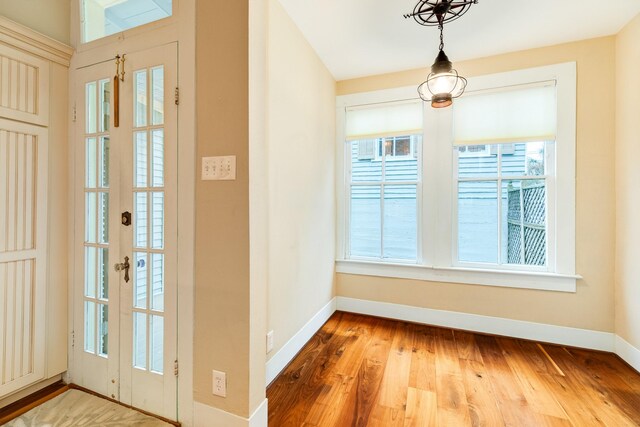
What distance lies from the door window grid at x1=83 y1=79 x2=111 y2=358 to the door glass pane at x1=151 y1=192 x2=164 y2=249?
1.29 ft

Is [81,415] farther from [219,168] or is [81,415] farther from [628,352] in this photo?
[628,352]

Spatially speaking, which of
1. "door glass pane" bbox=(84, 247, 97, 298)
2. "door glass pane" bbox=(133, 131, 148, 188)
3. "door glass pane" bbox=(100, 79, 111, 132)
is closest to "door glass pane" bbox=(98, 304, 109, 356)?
"door glass pane" bbox=(84, 247, 97, 298)

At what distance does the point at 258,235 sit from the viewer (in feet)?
4.65

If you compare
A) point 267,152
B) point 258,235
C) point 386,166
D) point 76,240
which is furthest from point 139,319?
point 386,166

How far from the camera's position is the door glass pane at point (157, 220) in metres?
1.53

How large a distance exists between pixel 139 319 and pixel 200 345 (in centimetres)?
45

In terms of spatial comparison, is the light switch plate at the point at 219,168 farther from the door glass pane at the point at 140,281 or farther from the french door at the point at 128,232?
the door glass pane at the point at 140,281

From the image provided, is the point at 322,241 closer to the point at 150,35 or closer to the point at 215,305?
the point at 215,305

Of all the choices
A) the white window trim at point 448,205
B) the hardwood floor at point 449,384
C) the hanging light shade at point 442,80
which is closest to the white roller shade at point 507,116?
the white window trim at point 448,205

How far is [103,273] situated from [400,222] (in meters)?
2.64

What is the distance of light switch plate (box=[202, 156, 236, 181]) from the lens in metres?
1.37

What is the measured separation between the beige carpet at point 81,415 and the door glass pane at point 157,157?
1299 mm

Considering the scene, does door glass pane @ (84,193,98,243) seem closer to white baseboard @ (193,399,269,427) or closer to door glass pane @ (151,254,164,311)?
door glass pane @ (151,254,164,311)

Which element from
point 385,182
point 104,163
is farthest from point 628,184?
point 104,163
